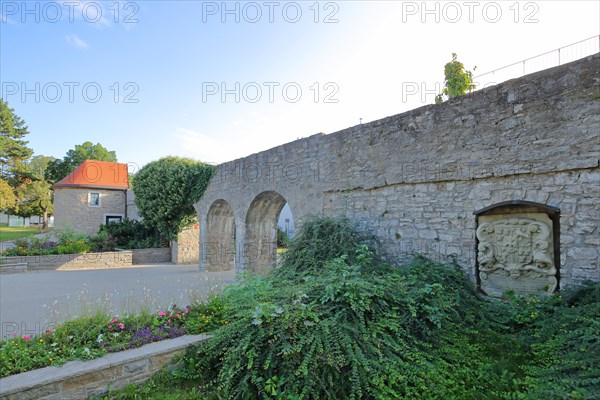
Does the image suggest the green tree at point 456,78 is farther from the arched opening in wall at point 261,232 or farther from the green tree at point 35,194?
the green tree at point 35,194

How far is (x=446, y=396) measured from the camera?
106 inches

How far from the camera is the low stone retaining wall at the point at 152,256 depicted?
15289 millimetres

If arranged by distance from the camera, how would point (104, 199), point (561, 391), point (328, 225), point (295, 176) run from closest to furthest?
point (561, 391)
point (328, 225)
point (295, 176)
point (104, 199)

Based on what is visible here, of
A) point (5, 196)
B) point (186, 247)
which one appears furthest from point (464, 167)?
point (5, 196)

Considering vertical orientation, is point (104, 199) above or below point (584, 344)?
above

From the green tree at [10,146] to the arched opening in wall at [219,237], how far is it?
28.1m

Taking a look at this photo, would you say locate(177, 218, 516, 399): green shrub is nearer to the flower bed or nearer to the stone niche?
the flower bed

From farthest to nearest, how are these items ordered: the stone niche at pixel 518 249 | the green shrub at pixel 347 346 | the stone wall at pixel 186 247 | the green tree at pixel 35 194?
the green tree at pixel 35 194 < the stone wall at pixel 186 247 < the stone niche at pixel 518 249 < the green shrub at pixel 347 346

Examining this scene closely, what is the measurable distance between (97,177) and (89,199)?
2.18 meters

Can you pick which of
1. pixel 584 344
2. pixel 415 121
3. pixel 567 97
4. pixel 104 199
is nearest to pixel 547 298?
pixel 584 344

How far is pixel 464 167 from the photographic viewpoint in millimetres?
5000

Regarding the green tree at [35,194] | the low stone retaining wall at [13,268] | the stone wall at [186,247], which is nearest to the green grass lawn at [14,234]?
the green tree at [35,194]

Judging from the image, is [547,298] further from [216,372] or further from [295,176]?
[295,176]

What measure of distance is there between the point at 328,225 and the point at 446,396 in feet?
12.3
